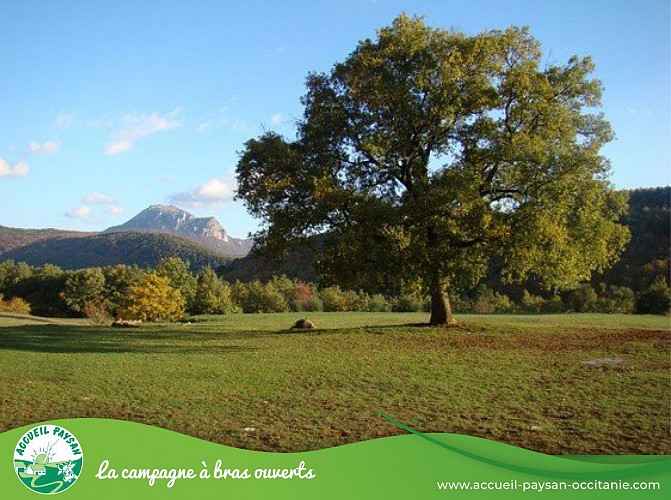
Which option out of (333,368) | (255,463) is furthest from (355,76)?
(255,463)

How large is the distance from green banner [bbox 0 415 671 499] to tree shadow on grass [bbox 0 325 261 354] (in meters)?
10.3

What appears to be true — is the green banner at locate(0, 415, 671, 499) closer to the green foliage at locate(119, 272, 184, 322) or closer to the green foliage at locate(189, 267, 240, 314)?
the green foliage at locate(119, 272, 184, 322)

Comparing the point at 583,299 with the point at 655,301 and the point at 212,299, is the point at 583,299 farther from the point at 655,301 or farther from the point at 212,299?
the point at 212,299

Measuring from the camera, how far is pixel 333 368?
13.9 meters

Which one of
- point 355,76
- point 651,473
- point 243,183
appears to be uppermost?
point 355,76

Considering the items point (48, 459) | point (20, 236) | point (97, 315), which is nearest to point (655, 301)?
point (97, 315)

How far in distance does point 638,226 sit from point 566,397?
67.2 metres

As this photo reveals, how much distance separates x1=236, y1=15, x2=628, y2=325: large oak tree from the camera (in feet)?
61.8

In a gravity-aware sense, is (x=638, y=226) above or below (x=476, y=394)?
above

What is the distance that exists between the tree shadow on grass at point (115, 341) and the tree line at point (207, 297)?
303 inches

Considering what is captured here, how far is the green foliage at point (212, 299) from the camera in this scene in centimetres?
6147

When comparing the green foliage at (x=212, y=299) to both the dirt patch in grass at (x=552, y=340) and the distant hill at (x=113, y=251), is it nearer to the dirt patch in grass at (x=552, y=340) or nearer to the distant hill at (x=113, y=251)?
the dirt patch in grass at (x=552, y=340)

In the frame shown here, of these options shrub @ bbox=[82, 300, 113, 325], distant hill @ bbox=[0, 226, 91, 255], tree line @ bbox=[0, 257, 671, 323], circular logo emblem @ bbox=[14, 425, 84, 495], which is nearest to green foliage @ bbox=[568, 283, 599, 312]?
tree line @ bbox=[0, 257, 671, 323]

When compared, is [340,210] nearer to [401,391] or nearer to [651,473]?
[401,391]
